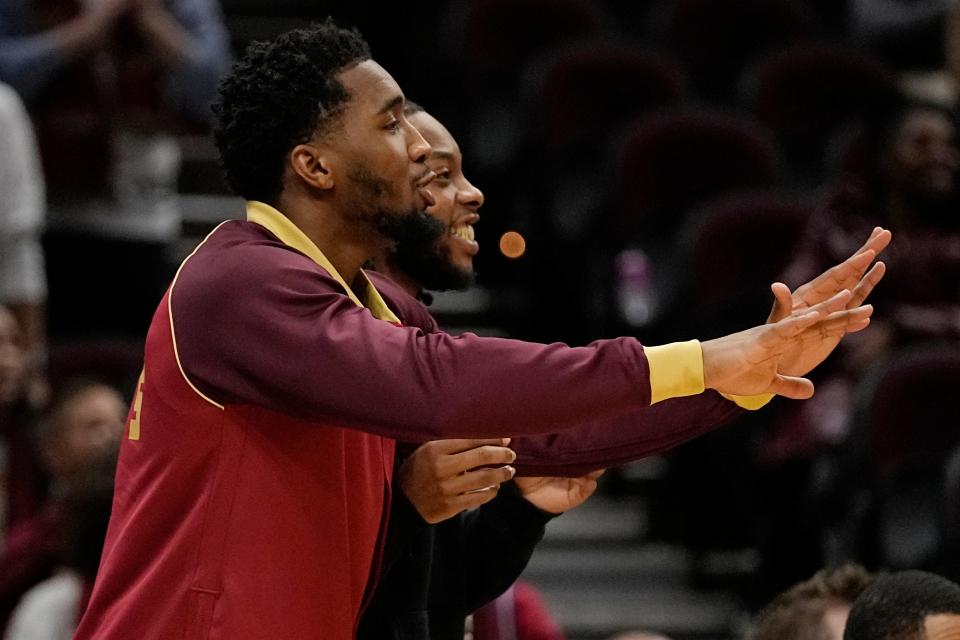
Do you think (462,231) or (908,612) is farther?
(462,231)

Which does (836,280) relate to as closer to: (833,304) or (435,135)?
(833,304)

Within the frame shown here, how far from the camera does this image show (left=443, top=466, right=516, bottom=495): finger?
2.70 m

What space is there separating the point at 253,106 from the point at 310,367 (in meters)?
0.46

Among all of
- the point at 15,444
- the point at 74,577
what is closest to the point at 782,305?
the point at 74,577

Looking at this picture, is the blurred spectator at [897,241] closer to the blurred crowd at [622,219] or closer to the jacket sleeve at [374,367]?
the blurred crowd at [622,219]

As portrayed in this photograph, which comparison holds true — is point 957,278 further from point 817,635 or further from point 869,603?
point 869,603

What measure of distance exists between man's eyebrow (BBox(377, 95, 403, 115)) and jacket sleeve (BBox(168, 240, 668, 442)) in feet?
1.00

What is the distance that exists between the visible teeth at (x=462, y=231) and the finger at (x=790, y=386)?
853 mm

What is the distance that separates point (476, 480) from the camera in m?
2.73

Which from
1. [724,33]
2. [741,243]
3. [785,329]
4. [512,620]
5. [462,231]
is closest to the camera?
[785,329]

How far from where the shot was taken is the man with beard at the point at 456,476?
279cm

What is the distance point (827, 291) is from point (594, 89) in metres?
4.50

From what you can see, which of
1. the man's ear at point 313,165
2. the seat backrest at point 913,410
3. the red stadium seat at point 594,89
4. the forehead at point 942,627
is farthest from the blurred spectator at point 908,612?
the red stadium seat at point 594,89

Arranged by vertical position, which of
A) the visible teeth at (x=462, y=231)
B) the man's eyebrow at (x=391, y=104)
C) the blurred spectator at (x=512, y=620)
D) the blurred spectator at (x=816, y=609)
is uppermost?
the man's eyebrow at (x=391, y=104)
